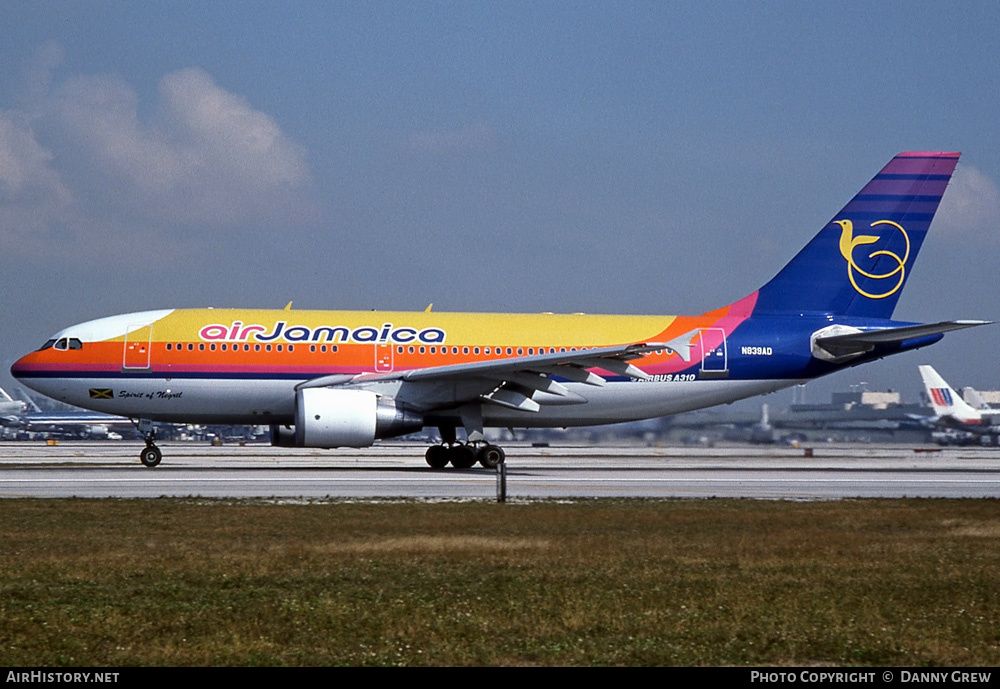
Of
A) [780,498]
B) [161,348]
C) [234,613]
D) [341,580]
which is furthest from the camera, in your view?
[161,348]

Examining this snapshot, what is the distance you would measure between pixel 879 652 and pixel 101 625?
5550 millimetres

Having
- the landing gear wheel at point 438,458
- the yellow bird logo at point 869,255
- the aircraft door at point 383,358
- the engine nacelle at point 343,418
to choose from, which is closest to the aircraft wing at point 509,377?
the aircraft door at point 383,358

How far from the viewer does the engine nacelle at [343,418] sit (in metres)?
27.8

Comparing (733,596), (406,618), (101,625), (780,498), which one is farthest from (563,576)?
(780,498)

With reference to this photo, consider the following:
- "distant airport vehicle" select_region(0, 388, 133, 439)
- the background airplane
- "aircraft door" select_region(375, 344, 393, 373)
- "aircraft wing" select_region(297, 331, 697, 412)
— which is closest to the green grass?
"aircraft wing" select_region(297, 331, 697, 412)

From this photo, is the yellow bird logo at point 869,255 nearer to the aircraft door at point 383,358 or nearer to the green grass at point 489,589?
the aircraft door at point 383,358

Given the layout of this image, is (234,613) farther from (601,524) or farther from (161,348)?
(161,348)

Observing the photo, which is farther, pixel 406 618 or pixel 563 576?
pixel 563 576

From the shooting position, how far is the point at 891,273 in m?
34.4

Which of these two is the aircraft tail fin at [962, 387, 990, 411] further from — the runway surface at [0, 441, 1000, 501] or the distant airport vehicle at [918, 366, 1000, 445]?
the runway surface at [0, 441, 1000, 501]

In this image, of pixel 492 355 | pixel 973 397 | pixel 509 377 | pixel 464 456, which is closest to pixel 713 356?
pixel 492 355

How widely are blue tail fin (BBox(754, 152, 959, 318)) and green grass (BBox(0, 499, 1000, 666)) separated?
16.8 metres

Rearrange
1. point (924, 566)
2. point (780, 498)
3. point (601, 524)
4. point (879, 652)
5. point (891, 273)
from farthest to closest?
point (891, 273)
point (780, 498)
point (601, 524)
point (924, 566)
point (879, 652)

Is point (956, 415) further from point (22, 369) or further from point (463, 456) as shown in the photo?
point (22, 369)
